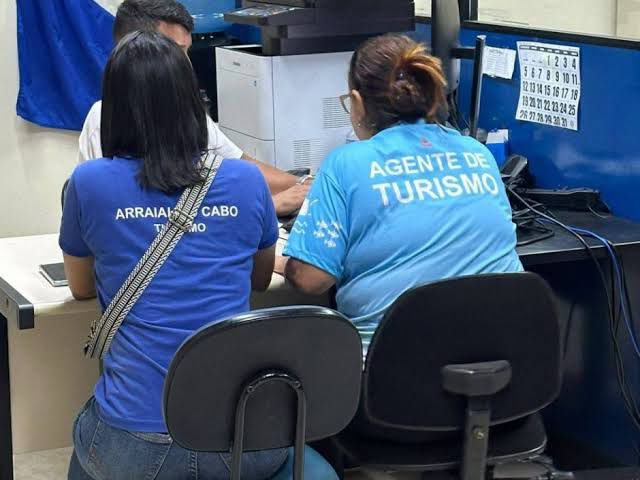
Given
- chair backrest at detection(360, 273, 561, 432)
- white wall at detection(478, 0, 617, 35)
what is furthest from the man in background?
white wall at detection(478, 0, 617, 35)

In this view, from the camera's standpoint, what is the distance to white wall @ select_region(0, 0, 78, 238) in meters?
4.35

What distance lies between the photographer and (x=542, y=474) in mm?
2688

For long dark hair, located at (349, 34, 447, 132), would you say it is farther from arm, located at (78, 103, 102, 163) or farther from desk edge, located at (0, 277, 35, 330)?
arm, located at (78, 103, 102, 163)

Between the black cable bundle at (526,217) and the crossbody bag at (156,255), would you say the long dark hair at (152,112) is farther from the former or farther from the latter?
the black cable bundle at (526,217)

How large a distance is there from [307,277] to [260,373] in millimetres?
450

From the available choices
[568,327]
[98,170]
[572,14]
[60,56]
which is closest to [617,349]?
[568,327]

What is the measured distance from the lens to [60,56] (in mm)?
4293

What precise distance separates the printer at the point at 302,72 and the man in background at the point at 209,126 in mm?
157

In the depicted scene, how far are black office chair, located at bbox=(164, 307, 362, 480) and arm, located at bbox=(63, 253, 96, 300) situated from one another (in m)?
0.43

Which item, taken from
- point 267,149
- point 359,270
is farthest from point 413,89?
point 267,149

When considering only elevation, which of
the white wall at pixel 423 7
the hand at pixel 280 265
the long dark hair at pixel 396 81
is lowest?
the hand at pixel 280 265

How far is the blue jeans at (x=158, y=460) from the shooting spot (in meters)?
1.88

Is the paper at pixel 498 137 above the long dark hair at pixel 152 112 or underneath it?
underneath

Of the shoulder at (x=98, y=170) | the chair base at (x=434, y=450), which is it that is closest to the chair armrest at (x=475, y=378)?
the chair base at (x=434, y=450)
